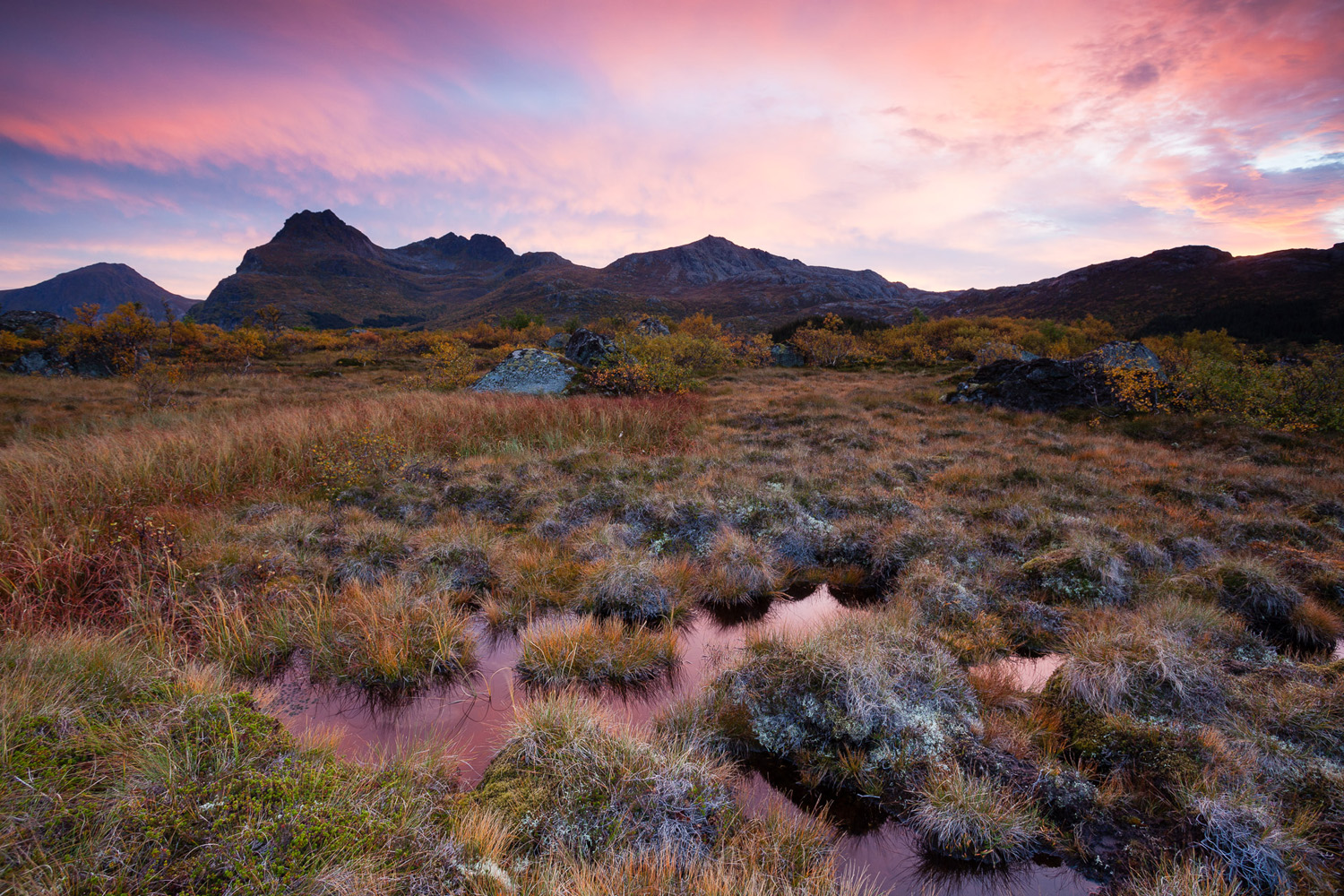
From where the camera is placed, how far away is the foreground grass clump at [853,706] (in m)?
3.42

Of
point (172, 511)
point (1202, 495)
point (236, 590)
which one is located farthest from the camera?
point (1202, 495)

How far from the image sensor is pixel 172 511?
6.27 m

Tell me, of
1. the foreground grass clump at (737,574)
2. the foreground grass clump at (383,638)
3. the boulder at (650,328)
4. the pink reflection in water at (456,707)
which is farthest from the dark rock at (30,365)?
the foreground grass clump at (737,574)

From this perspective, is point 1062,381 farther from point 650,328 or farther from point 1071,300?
point 1071,300

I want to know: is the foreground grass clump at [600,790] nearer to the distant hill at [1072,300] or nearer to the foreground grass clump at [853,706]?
the foreground grass clump at [853,706]

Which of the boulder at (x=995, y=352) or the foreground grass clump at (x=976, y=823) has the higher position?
the boulder at (x=995, y=352)

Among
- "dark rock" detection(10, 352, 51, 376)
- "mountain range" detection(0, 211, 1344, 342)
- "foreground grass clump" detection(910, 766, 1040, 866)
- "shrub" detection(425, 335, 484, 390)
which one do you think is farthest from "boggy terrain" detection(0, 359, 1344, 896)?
"mountain range" detection(0, 211, 1344, 342)

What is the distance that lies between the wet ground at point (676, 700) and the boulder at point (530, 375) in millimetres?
15025

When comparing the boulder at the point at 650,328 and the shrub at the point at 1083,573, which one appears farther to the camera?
the boulder at the point at 650,328

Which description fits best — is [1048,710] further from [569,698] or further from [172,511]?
[172,511]

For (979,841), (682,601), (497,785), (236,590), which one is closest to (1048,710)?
(979,841)

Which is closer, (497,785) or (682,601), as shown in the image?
(497,785)

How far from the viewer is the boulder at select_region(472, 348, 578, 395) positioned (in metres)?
19.4

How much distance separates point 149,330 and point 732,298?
501 feet
